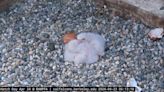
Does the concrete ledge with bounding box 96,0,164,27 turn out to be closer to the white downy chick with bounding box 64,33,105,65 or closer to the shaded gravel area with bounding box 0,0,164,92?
the shaded gravel area with bounding box 0,0,164,92

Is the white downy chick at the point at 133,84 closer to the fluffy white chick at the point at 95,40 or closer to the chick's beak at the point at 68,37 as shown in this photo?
the fluffy white chick at the point at 95,40

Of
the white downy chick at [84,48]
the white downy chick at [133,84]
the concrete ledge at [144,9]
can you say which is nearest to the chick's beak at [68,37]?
the white downy chick at [84,48]

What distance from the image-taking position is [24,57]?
136 inches

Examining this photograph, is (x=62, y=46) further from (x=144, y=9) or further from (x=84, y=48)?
(x=144, y=9)

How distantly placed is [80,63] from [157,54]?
58 cm

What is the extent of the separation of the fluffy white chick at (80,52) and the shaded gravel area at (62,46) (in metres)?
0.05

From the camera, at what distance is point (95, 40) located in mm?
3496

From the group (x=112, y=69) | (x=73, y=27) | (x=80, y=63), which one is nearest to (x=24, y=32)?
(x=73, y=27)

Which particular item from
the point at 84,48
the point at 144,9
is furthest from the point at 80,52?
the point at 144,9

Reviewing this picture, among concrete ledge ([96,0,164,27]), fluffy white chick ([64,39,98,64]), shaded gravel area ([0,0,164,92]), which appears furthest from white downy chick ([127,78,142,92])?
concrete ledge ([96,0,164,27])

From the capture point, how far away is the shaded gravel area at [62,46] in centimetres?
319

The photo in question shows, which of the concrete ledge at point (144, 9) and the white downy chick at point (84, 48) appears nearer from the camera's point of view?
the white downy chick at point (84, 48)

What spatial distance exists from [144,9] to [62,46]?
0.73 metres

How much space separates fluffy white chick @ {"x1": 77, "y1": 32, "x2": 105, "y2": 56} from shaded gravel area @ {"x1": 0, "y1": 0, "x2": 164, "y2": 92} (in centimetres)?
5
